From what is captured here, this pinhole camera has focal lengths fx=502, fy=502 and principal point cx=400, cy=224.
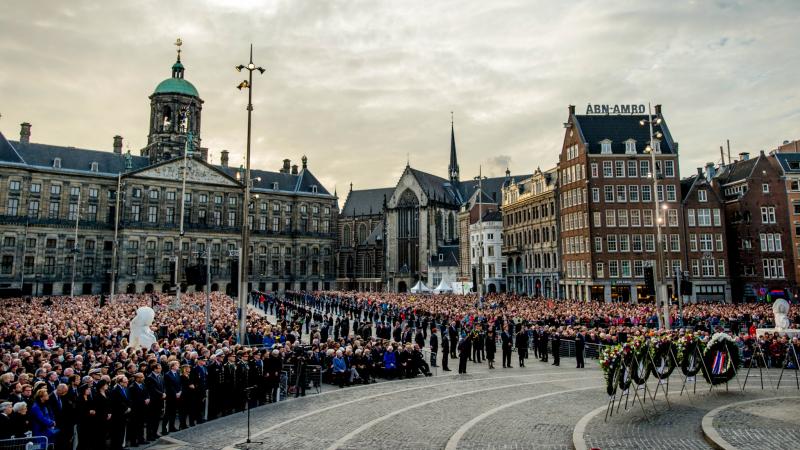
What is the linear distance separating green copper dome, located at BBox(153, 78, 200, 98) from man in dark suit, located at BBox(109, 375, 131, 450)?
86.0 m

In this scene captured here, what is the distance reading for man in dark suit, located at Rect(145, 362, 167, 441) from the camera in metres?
→ 11.2

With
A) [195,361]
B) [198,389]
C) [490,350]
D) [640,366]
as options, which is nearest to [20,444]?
[198,389]

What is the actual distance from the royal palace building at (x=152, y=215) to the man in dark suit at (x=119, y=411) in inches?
2134

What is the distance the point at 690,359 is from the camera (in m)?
15.1

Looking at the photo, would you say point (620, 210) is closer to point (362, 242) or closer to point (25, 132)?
point (362, 242)

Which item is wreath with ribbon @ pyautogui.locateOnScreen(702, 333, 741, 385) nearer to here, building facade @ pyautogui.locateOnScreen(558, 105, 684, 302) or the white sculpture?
the white sculpture

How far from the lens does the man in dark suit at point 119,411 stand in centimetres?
1017

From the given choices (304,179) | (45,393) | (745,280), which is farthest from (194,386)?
(304,179)

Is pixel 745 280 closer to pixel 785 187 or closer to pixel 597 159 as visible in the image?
pixel 785 187

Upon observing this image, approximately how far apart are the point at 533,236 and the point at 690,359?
5047cm

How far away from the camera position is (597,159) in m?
53.2

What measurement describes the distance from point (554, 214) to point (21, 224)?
2808 inches

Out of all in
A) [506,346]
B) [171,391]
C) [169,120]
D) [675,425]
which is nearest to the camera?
[675,425]

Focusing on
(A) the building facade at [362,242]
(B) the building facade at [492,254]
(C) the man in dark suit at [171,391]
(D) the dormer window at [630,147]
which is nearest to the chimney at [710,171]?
(D) the dormer window at [630,147]
